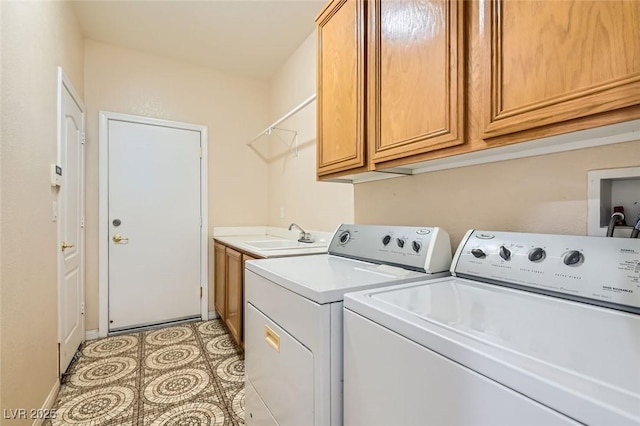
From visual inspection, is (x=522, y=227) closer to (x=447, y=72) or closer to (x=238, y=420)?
(x=447, y=72)

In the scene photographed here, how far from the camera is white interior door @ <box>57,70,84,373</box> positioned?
1924 millimetres

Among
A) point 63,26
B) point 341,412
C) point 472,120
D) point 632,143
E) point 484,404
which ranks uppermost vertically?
point 63,26

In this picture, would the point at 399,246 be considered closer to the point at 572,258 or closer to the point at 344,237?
the point at 344,237

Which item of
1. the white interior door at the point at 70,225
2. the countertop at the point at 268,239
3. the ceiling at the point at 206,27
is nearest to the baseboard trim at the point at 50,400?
the white interior door at the point at 70,225

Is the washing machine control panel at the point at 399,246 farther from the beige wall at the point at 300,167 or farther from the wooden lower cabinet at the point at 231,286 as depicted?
the wooden lower cabinet at the point at 231,286

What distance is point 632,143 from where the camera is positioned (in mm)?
831

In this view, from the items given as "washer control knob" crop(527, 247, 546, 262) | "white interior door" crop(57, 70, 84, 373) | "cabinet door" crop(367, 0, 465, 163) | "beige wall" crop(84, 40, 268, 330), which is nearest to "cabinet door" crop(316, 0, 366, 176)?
"cabinet door" crop(367, 0, 465, 163)

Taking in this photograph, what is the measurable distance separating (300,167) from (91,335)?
7.84ft

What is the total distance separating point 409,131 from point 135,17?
2491mm

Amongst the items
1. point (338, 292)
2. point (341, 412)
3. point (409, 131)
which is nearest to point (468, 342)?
point (338, 292)

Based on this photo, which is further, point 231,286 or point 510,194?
point 231,286

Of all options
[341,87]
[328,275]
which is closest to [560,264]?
[328,275]

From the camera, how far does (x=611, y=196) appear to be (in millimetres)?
885

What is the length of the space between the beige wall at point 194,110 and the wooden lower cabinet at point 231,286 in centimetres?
36
